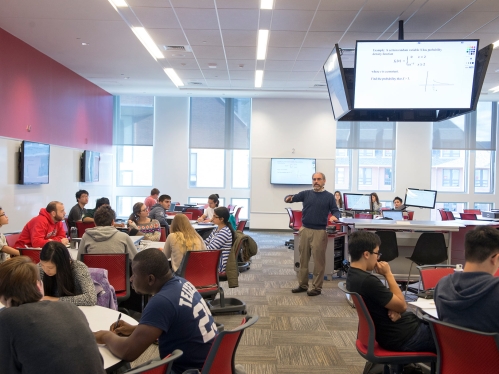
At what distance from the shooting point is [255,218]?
14.6m

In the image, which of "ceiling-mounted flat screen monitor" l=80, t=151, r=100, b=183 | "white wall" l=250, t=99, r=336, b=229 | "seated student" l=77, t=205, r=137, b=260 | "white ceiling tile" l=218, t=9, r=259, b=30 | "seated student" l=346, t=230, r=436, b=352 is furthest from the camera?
"white wall" l=250, t=99, r=336, b=229

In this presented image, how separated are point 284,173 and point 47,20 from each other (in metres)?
8.36

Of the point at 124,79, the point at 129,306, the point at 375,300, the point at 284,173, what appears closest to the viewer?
the point at 375,300

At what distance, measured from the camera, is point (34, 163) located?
28.4ft

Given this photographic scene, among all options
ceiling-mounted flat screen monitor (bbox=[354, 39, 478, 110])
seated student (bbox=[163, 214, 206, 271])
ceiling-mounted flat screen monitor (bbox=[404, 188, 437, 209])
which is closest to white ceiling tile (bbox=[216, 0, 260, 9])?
ceiling-mounted flat screen monitor (bbox=[354, 39, 478, 110])

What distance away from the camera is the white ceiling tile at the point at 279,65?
9828 millimetres

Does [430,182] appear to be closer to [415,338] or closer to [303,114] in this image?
[303,114]

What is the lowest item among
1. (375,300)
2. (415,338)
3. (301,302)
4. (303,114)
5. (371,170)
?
(301,302)

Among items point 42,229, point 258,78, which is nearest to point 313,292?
point 42,229

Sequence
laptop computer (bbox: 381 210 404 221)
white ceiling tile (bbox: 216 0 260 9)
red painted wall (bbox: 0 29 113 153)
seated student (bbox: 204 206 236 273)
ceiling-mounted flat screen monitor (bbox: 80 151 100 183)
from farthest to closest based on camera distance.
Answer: ceiling-mounted flat screen monitor (bbox: 80 151 100 183) < laptop computer (bbox: 381 210 404 221) < red painted wall (bbox: 0 29 113 153) < white ceiling tile (bbox: 216 0 260 9) < seated student (bbox: 204 206 236 273)

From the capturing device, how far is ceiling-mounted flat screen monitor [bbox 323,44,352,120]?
21.8ft

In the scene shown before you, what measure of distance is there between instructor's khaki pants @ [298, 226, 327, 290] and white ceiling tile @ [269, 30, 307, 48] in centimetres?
308

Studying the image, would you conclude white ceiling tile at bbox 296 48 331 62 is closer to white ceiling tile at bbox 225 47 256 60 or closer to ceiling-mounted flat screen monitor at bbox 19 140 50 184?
white ceiling tile at bbox 225 47 256 60

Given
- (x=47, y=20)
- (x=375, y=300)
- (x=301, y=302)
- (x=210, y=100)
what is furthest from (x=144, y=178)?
(x=375, y=300)
